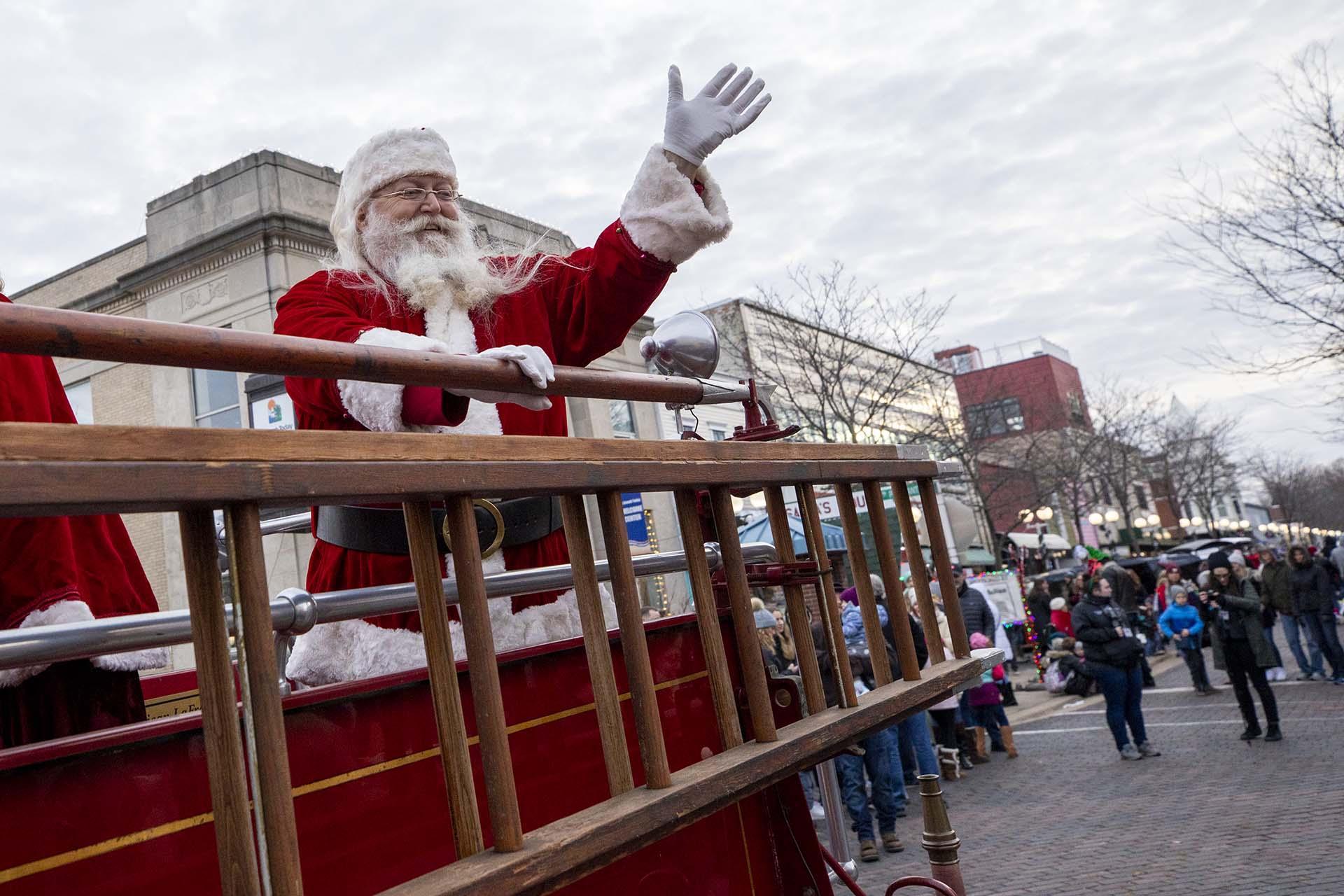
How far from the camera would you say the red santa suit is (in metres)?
2.16

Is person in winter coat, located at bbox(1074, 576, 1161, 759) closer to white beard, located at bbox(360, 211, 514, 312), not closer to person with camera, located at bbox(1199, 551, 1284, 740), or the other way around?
person with camera, located at bbox(1199, 551, 1284, 740)

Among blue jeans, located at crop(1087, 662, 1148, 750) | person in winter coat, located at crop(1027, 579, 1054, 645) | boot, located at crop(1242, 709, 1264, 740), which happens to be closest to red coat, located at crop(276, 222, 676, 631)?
blue jeans, located at crop(1087, 662, 1148, 750)

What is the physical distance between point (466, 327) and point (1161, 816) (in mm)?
6595

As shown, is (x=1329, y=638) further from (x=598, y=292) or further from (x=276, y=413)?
(x=598, y=292)

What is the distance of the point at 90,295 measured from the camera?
16734mm

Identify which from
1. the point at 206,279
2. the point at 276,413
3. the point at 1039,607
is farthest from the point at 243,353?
the point at 1039,607

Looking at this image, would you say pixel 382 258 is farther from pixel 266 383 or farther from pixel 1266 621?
pixel 1266 621

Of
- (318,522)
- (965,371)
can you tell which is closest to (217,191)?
(318,522)

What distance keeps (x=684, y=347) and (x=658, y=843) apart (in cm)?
101

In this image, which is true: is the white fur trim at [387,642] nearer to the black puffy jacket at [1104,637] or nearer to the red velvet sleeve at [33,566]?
the red velvet sleeve at [33,566]

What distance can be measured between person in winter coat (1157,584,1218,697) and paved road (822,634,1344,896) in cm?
118

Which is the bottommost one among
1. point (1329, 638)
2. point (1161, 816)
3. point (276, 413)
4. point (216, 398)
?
point (1161, 816)

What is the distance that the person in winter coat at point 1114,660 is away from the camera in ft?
29.3

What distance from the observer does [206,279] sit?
595 inches
